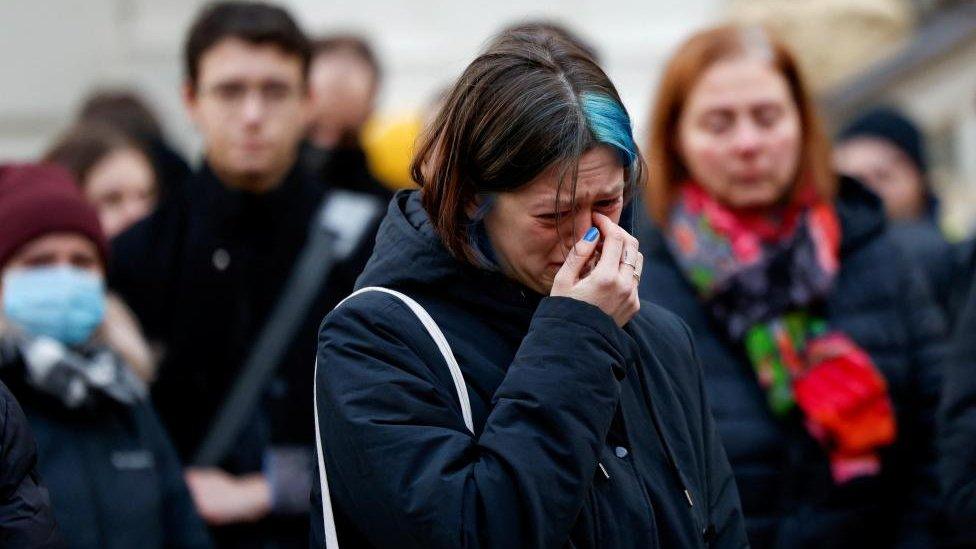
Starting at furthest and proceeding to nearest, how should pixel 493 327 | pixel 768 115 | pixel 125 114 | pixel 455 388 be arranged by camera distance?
1. pixel 125 114
2. pixel 768 115
3. pixel 493 327
4. pixel 455 388

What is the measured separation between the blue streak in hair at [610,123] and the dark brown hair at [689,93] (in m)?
1.78

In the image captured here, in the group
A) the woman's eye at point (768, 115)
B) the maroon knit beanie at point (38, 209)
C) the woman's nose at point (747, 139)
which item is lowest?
the maroon knit beanie at point (38, 209)

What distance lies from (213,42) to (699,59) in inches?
58.6

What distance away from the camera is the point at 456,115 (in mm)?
3289

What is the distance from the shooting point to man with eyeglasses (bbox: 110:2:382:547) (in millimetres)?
5227

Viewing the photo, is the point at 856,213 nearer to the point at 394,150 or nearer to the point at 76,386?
the point at 76,386

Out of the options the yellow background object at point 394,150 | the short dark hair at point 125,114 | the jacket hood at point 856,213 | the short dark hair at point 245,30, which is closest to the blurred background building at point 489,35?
the yellow background object at point 394,150

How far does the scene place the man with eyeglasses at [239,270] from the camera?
206 inches

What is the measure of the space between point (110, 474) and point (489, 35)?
823 centimetres

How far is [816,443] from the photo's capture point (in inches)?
189

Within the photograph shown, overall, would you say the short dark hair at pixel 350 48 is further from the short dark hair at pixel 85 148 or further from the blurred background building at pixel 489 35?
the blurred background building at pixel 489 35

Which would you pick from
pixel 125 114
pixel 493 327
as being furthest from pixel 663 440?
pixel 125 114

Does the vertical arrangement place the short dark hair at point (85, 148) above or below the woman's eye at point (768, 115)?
below

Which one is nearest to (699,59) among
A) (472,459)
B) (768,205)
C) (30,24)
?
(768,205)
